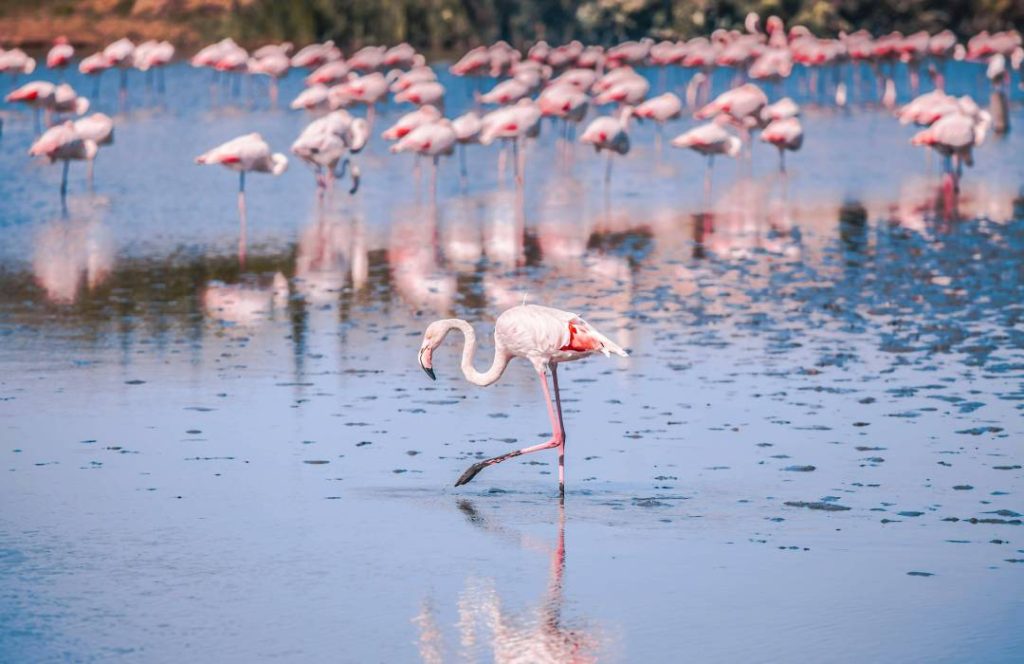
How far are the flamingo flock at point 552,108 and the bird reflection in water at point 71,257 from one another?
5.16 ft

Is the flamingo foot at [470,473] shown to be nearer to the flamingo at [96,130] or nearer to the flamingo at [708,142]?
the flamingo at [708,142]

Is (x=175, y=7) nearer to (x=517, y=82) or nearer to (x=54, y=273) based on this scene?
(x=517, y=82)

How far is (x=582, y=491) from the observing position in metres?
8.45

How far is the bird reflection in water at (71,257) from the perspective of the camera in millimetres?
14430

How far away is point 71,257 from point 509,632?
1020 centimetres

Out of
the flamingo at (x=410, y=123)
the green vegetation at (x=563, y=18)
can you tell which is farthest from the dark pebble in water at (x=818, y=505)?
the green vegetation at (x=563, y=18)

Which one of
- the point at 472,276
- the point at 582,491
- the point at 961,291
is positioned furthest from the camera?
the point at 472,276

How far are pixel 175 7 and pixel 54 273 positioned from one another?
35.2 meters

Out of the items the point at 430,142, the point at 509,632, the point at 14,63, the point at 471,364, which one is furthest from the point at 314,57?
the point at 509,632

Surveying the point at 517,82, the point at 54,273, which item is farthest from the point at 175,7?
the point at 54,273

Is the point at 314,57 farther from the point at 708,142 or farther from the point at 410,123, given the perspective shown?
the point at 708,142

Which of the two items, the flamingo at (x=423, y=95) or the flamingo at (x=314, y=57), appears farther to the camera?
the flamingo at (x=314, y=57)

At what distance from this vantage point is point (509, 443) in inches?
370

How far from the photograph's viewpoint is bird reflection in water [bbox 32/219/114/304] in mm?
14430
